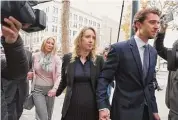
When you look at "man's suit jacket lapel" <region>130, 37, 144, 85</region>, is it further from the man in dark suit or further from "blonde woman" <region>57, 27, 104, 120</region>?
"blonde woman" <region>57, 27, 104, 120</region>

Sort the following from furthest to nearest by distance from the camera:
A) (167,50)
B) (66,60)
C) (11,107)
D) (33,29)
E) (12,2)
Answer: (66,60)
(167,50)
(11,107)
(33,29)
(12,2)

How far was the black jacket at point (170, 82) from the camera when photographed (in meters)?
3.79

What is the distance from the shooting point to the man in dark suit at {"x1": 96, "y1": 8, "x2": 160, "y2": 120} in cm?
342

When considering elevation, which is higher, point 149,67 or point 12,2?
point 12,2

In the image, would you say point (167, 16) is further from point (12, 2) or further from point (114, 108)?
point (12, 2)

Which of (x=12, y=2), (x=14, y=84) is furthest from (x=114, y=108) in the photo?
(x=12, y=2)

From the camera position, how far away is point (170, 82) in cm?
411

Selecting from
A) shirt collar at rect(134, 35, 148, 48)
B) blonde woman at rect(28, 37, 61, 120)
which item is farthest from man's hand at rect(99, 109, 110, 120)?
blonde woman at rect(28, 37, 61, 120)

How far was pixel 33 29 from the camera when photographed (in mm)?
1708

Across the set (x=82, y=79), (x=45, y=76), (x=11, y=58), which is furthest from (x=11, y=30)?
(x=45, y=76)

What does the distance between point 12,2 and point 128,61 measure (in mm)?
2044

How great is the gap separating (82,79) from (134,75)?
0.63 m

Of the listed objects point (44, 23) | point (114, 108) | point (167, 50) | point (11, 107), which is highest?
point (44, 23)

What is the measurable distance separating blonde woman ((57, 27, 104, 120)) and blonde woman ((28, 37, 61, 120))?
1560 millimetres
